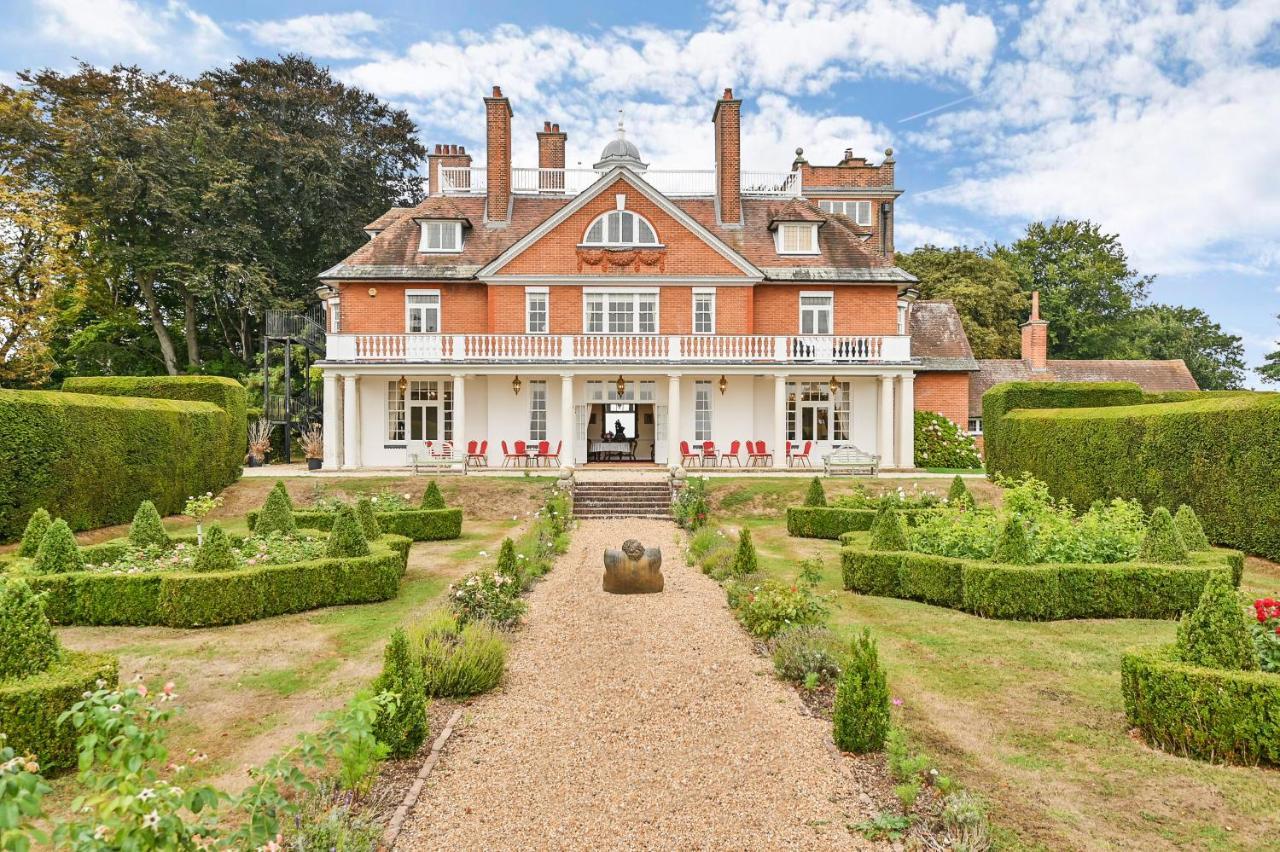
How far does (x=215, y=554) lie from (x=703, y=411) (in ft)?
58.2

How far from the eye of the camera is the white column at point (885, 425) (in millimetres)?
23781

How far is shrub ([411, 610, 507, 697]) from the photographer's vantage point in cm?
650

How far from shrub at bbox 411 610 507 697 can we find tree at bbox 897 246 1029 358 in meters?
37.4

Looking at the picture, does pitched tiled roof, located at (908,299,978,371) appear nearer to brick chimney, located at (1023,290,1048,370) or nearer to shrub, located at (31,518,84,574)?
brick chimney, located at (1023,290,1048,370)

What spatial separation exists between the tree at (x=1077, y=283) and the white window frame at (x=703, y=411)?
31463mm

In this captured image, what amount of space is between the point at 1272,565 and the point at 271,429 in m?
29.1

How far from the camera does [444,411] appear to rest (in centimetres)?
2480

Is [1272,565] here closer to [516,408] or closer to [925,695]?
[925,695]

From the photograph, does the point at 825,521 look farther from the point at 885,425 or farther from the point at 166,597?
the point at 166,597

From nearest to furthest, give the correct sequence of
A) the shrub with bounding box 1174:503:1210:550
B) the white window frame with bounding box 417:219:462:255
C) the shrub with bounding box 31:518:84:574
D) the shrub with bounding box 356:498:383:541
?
1. the shrub with bounding box 31:518:84:574
2. the shrub with bounding box 1174:503:1210:550
3. the shrub with bounding box 356:498:383:541
4. the white window frame with bounding box 417:219:462:255

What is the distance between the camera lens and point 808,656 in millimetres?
6961

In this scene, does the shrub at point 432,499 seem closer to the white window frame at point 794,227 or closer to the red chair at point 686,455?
the red chair at point 686,455

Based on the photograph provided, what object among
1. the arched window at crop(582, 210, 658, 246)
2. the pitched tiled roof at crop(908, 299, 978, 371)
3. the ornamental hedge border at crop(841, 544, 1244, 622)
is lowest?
the ornamental hedge border at crop(841, 544, 1244, 622)

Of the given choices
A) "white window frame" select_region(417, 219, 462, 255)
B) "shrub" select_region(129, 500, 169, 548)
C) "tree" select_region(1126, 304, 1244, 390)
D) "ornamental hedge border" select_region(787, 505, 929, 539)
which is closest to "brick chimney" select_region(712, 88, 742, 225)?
"white window frame" select_region(417, 219, 462, 255)
